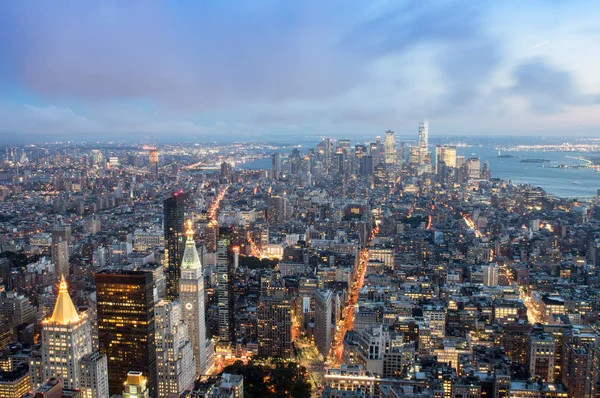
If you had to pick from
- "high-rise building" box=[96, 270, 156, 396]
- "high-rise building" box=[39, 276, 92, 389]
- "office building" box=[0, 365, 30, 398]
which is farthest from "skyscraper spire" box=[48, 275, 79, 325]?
"high-rise building" box=[96, 270, 156, 396]

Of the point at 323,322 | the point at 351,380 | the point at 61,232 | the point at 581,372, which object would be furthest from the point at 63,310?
the point at 61,232

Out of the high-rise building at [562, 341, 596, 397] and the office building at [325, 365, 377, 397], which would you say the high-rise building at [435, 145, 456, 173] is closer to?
the high-rise building at [562, 341, 596, 397]

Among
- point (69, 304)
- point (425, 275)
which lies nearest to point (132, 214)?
point (425, 275)

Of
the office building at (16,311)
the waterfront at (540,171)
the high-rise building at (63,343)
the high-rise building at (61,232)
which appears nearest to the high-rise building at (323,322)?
the high-rise building at (63,343)

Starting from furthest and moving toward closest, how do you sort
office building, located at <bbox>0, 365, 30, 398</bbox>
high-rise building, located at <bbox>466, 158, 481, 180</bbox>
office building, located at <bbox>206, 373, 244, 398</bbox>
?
high-rise building, located at <bbox>466, 158, 481, 180</bbox>, office building, located at <bbox>0, 365, 30, 398</bbox>, office building, located at <bbox>206, 373, 244, 398</bbox>

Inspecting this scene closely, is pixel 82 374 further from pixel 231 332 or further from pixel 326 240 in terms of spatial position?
pixel 326 240
